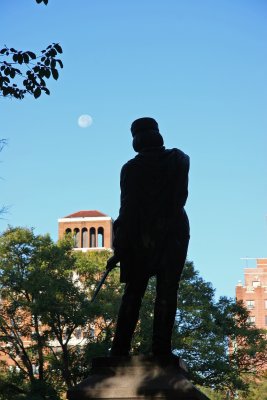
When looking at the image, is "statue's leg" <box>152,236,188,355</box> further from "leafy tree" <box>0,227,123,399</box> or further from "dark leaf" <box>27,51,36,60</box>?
"leafy tree" <box>0,227,123,399</box>

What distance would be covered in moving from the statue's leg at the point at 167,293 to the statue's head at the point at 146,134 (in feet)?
3.35

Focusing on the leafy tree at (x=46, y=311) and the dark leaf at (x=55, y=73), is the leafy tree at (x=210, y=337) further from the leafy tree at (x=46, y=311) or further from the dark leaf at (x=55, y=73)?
the dark leaf at (x=55, y=73)

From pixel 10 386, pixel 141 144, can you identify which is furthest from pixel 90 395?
pixel 10 386

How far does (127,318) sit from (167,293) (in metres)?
0.43

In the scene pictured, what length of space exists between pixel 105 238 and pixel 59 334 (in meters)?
59.0

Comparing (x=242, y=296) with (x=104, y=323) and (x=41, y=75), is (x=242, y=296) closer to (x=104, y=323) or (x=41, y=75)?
(x=104, y=323)

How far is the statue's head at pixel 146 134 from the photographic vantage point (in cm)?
565

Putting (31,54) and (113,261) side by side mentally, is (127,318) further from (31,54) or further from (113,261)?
(31,54)

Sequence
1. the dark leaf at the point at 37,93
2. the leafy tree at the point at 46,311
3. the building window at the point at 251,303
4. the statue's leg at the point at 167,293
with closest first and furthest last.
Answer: the statue's leg at the point at 167,293
the dark leaf at the point at 37,93
the leafy tree at the point at 46,311
the building window at the point at 251,303

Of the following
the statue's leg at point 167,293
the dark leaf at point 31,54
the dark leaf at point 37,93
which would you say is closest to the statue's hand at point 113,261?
the statue's leg at point 167,293

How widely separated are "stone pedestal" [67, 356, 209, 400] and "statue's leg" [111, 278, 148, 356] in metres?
0.27

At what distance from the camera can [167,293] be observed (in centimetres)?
523

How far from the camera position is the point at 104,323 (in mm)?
28000

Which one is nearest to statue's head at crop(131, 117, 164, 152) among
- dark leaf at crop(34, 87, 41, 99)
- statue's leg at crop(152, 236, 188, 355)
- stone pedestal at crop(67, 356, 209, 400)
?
statue's leg at crop(152, 236, 188, 355)
